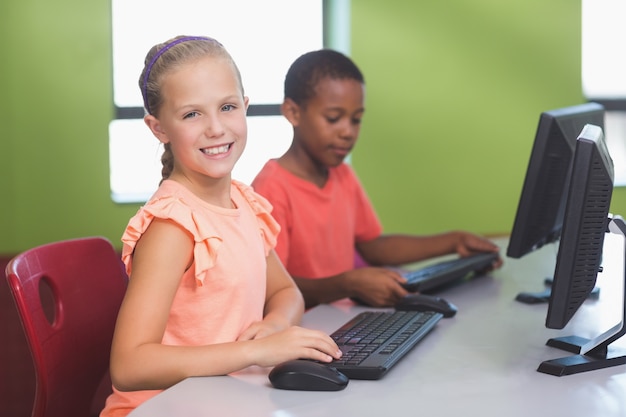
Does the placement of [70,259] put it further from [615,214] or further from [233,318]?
[615,214]

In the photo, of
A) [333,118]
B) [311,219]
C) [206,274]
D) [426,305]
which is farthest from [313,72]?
[206,274]

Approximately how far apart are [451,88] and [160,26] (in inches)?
53.2

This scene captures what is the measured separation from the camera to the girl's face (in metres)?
1.54

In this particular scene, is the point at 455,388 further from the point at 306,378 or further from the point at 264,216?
the point at 264,216

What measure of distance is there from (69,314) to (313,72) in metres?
1.03

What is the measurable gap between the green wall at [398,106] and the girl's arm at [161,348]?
2.41 m

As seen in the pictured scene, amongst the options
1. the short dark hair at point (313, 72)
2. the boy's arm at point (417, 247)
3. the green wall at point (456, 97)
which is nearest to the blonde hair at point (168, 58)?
the short dark hair at point (313, 72)

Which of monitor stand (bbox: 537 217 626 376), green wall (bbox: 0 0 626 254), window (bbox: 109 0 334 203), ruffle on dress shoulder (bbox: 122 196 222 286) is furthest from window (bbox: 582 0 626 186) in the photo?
ruffle on dress shoulder (bbox: 122 196 222 286)

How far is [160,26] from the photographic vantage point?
3.96 meters

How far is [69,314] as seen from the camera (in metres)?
1.74

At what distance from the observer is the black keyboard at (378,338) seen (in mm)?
1371

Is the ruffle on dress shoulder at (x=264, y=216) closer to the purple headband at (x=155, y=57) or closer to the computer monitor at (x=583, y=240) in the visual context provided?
the purple headband at (x=155, y=57)

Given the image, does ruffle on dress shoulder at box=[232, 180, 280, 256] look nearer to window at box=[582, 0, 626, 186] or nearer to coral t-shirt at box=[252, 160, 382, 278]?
coral t-shirt at box=[252, 160, 382, 278]

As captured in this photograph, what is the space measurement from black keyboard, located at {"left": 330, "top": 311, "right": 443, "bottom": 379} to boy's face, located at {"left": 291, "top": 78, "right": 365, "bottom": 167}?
708 millimetres
